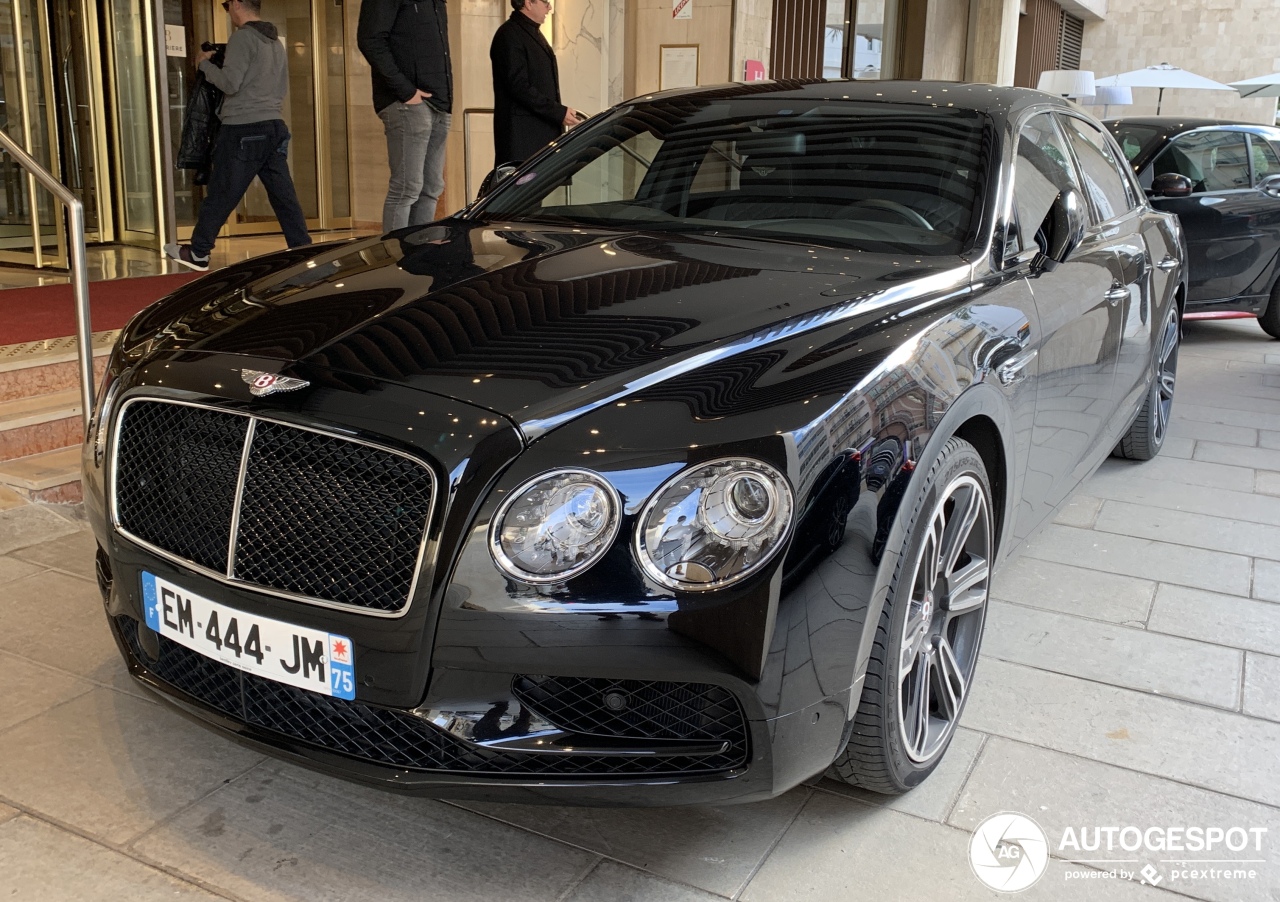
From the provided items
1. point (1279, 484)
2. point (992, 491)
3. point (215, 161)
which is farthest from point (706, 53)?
point (992, 491)

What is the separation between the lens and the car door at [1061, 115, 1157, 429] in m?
3.58

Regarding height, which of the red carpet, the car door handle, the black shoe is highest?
the car door handle

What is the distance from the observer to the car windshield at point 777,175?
284 centimetres

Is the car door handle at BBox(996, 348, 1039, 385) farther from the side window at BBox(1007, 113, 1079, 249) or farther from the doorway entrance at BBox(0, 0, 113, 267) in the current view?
the doorway entrance at BBox(0, 0, 113, 267)

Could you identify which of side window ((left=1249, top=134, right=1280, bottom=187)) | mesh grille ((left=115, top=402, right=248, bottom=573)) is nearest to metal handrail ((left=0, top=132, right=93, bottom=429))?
mesh grille ((left=115, top=402, right=248, bottom=573))

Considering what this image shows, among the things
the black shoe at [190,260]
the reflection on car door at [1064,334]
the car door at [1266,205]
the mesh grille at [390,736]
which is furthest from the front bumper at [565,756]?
the car door at [1266,205]

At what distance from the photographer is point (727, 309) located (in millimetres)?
2203

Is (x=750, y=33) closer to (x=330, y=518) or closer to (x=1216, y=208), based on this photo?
(x=1216, y=208)

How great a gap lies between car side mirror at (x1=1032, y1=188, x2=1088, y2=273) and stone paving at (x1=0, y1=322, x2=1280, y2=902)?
992 mm

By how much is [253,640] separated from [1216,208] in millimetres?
7327

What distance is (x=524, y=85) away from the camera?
6285 mm

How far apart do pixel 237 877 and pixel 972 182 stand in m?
2.19

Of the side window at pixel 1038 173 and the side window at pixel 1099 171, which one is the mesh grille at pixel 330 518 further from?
the side window at pixel 1099 171

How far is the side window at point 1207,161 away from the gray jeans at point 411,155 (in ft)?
15.1
